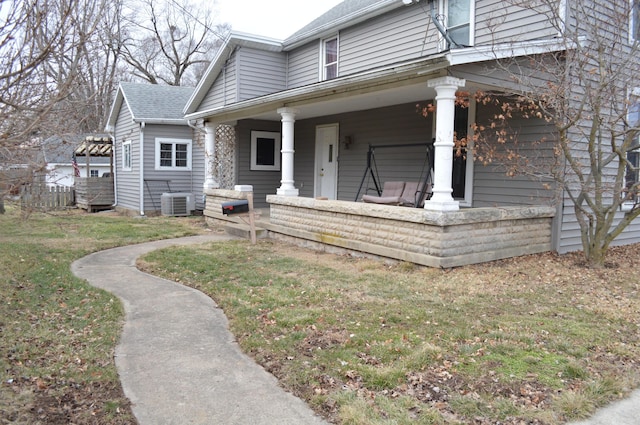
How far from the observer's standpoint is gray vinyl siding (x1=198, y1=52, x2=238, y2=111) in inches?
546

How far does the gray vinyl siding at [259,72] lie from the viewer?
1371cm

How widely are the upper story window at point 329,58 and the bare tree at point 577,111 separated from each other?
4.95m

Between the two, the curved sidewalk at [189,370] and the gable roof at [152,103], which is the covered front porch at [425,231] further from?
the gable roof at [152,103]

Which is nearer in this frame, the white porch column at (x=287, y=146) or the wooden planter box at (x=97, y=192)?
the white porch column at (x=287, y=146)

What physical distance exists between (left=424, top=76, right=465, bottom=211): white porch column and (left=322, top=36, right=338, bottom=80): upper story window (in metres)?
6.09

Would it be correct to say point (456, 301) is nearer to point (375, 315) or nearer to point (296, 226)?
point (375, 315)

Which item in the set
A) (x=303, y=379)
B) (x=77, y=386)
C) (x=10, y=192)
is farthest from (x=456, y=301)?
(x=10, y=192)

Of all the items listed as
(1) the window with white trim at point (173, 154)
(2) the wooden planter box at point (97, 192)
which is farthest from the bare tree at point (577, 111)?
(2) the wooden planter box at point (97, 192)

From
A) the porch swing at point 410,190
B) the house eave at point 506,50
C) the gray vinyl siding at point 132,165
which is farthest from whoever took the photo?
the gray vinyl siding at point 132,165

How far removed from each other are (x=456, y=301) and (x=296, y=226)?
4.95 metres

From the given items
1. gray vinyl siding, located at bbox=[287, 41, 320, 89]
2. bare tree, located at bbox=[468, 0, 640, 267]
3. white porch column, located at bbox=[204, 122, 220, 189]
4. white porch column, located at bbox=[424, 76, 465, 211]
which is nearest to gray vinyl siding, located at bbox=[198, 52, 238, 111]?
white porch column, located at bbox=[204, 122, 220, 189]

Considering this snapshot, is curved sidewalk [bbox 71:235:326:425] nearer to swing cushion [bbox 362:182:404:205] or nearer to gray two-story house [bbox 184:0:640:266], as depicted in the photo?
gray two-story house [bbox 184:0:640:266]

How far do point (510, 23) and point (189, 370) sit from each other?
796 cm

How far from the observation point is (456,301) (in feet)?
18.7
